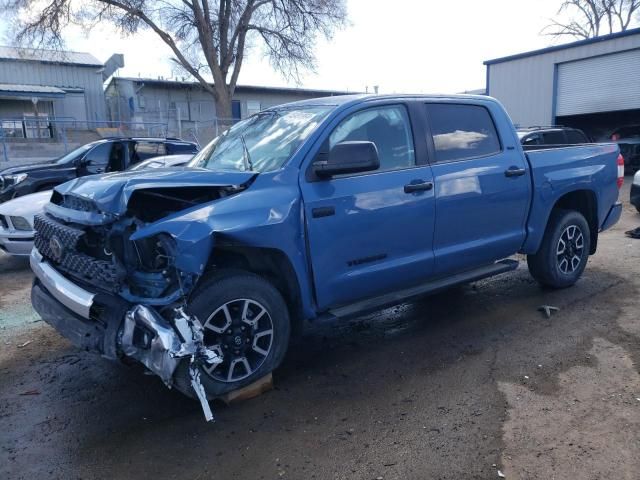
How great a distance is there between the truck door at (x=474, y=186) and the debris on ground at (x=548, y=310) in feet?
2.14

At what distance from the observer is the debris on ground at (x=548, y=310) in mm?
4992

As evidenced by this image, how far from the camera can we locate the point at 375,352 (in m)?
4.27

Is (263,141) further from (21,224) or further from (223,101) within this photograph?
(223,101)

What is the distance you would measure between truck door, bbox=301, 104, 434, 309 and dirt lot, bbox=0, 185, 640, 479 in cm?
66

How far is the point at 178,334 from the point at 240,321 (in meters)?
0.53

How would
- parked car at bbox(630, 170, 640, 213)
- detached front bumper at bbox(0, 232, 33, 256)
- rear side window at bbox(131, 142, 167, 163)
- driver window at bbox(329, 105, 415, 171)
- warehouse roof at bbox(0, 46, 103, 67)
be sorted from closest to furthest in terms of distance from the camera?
driver window at bbox(329, 105, 415, 171) → detached front bumper at bbox(0, 232, 33, 256) → parked car at bbox(630, 170, 640, 213) → rear side window at bbox(131, 142, 167, 163) → warehouse roof at bbox(0, 46, 103, 67)

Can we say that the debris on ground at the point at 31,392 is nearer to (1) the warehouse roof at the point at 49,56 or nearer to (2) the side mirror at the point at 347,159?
(2) the side mirror at the point at 347,159

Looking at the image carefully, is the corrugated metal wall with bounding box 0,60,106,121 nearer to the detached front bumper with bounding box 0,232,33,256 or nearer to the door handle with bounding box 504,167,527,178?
the detached front bumper with bounding box 0,232,33,256

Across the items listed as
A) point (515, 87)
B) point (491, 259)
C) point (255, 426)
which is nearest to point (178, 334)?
point (255, 426)

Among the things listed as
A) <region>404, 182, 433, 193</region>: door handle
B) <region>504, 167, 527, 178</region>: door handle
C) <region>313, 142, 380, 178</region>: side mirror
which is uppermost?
<region>313, 142, 380, 178</region>: side mirror

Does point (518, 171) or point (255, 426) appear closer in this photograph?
point (255, 426)

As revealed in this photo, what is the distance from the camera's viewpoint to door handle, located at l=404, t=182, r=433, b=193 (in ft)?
13.2

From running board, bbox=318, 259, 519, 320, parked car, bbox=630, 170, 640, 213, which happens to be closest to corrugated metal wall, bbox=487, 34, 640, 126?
parked car, bbox=630, 170, 640, 213

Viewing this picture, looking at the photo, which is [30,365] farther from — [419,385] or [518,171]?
[518,171]
